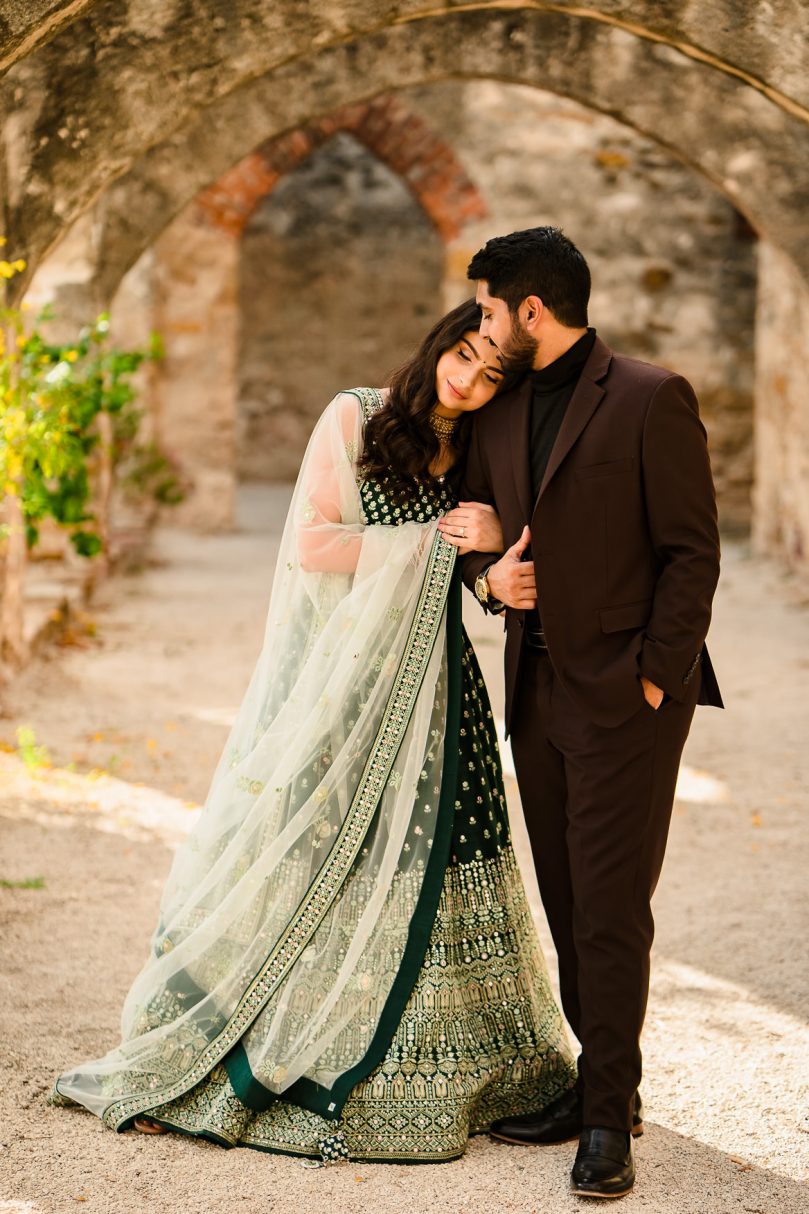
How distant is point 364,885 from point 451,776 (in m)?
0.27

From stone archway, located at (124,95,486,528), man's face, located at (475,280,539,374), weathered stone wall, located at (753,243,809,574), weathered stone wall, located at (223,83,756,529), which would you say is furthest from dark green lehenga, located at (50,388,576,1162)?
weathered stone wall, located at (223,83,756,529)

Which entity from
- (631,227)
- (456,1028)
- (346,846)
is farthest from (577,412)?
(631,227)

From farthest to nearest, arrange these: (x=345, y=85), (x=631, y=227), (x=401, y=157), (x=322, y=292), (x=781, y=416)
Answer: (x=322, y=292) → (x=631, y=227) → (x=401, y=157) → (x=781, y=416) → (x=345, y=85)

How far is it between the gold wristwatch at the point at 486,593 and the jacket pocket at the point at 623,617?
215mm

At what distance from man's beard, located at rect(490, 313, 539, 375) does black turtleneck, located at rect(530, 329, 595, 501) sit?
0.03 meters

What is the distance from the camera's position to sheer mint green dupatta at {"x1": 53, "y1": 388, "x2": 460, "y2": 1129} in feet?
8.63

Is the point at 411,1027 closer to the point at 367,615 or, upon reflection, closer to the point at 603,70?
the point at 367,615

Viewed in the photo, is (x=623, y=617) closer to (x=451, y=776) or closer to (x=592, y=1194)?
(x=451, y=776)

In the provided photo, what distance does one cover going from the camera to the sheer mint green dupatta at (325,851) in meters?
2.63

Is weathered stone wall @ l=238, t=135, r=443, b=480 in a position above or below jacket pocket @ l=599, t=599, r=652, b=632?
above

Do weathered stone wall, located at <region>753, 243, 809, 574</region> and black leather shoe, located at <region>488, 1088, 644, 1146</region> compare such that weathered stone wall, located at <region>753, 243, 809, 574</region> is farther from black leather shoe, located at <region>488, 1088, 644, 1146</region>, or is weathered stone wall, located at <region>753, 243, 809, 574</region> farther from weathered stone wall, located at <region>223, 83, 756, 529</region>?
black leather shoe, located at <region>488, 1088, 644, 1146</region>

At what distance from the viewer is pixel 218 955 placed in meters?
2.74

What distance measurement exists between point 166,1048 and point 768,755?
3.58 m

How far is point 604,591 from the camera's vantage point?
8.14 ft
